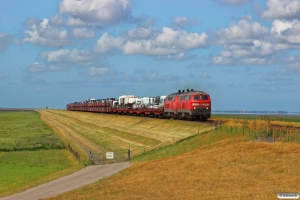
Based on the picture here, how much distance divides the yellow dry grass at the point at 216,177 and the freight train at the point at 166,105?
80.0 feet

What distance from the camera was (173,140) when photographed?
54.9m

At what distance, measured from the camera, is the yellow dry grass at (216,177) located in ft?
83.1

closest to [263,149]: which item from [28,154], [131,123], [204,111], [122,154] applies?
[122,154]

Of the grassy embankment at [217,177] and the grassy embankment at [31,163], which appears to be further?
the grassy embankment at [31,163]

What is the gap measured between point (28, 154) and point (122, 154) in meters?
12.7

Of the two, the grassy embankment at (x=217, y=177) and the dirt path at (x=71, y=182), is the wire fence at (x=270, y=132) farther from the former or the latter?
the dirt path at (x=71, y=182)

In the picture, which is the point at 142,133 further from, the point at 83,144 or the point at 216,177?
the point at 216,177

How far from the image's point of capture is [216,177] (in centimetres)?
2944

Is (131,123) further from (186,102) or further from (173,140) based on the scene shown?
(173,140)

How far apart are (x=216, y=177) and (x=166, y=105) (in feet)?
163

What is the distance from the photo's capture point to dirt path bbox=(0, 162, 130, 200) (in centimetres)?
3481

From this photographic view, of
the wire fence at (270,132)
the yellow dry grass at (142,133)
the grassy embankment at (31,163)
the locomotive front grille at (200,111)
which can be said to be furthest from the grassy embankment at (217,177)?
the locomotive front grille at (200,111)

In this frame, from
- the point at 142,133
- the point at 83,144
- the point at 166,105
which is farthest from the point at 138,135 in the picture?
the point at 166,105

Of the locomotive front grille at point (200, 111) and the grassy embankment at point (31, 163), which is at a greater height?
the locomotive front grille at point (200, 111)
